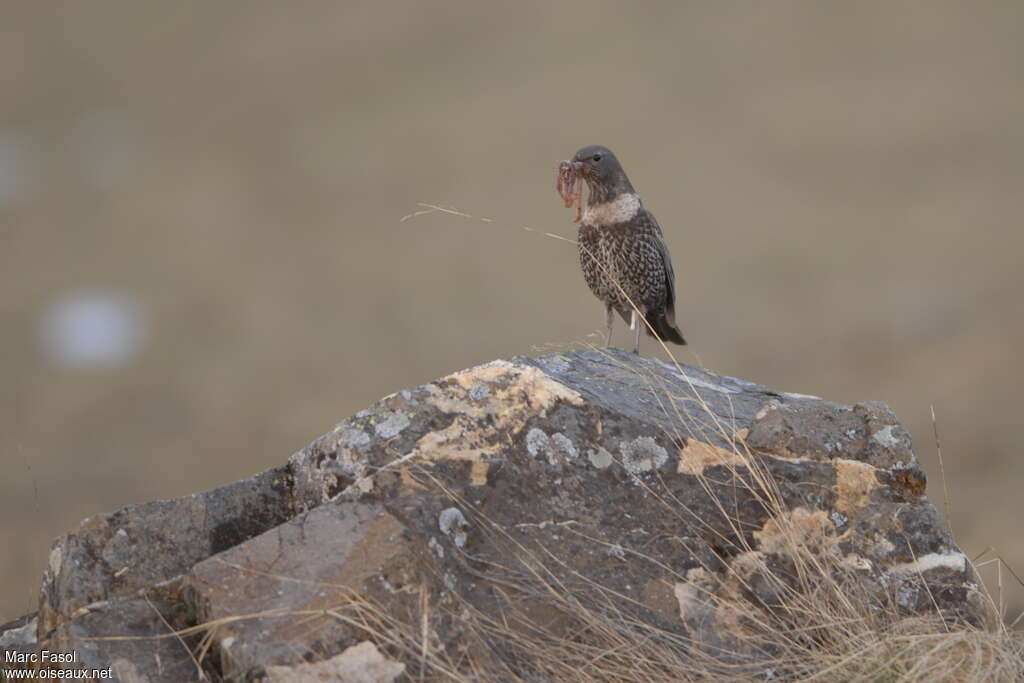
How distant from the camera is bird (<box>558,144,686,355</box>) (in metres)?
7.65

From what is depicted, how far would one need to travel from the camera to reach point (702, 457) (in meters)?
4.44

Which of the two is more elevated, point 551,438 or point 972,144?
point 551,438

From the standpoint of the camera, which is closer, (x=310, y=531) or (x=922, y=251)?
(x=310, y=531)

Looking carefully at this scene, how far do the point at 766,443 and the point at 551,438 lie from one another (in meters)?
0.82

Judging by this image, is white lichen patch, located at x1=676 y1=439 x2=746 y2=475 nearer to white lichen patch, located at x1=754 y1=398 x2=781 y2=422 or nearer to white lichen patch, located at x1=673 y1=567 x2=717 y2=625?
white lichen patch, located at x1=754 y1=398 x2=781 y2=422

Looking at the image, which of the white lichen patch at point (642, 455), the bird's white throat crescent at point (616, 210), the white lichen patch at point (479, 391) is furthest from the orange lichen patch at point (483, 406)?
the bird's white throat crescent at point (616, 210)

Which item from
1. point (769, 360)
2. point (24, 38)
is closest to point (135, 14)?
point (24, 38)

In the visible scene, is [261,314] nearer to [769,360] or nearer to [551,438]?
[769,360]

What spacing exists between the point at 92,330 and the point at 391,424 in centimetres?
2047

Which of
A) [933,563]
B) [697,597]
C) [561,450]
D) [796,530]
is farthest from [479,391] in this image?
[933,563]

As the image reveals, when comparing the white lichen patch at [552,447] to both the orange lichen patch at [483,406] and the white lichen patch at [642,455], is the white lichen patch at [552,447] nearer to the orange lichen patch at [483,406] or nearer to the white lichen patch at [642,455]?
the orange lichen patch at [483,406]

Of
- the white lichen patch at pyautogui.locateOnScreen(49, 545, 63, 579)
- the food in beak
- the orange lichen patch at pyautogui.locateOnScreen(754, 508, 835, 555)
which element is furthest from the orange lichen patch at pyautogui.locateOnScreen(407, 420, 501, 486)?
the food in beak

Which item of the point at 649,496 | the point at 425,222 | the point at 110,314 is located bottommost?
the point at 110,314

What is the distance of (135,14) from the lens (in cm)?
3138
